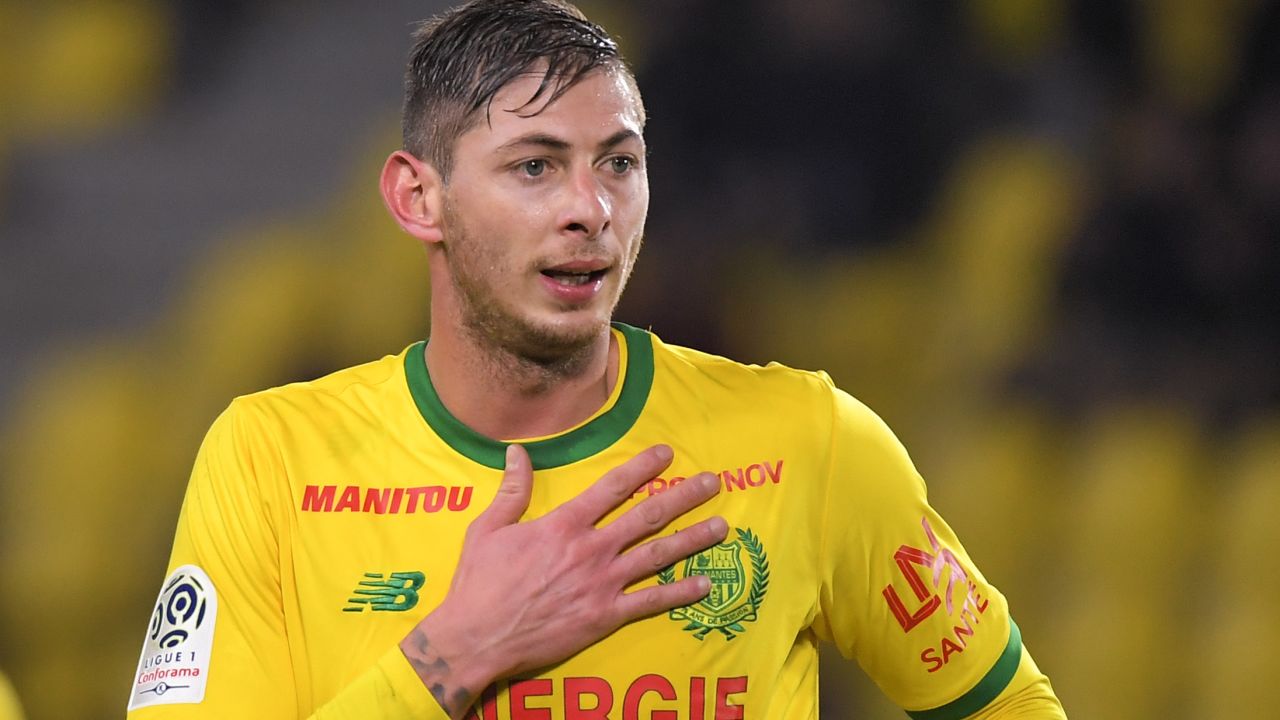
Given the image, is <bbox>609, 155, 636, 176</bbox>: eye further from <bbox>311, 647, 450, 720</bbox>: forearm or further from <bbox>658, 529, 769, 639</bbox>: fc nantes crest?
<bbox>311, 647, 450, 720</bbox>: forearm

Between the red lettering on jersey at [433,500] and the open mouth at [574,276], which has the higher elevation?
the open mouth at [574,276]

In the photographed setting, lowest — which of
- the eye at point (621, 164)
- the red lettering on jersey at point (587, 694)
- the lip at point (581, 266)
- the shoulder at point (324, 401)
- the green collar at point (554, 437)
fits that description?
the red lettering on jersey at point (587, 694)

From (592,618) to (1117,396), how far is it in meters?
2.31

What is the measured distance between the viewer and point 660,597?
179cm

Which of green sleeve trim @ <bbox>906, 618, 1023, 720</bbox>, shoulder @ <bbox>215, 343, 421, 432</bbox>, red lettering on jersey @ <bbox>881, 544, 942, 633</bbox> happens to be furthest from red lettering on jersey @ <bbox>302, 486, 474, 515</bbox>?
green sleeve trim @ <bbox>906, 618, 1023, 720</bbox>

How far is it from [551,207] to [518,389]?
0.83 feet

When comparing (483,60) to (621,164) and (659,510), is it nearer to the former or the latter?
(621,164)

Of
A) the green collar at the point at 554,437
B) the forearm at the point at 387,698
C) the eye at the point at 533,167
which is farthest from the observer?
the green collar at the point at 554,437

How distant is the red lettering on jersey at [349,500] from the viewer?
186 cm

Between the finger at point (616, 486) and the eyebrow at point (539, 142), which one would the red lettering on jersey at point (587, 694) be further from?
the eyebrow at point (539, 142)

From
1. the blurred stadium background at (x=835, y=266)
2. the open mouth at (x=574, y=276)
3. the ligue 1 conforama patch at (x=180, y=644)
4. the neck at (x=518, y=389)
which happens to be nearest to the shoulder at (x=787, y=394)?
the neck at (x=518, y=389)

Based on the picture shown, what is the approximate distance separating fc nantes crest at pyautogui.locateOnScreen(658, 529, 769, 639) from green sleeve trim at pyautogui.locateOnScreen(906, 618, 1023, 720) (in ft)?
1.02

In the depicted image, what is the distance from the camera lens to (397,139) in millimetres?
3746

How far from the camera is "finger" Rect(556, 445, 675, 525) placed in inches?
70.9
